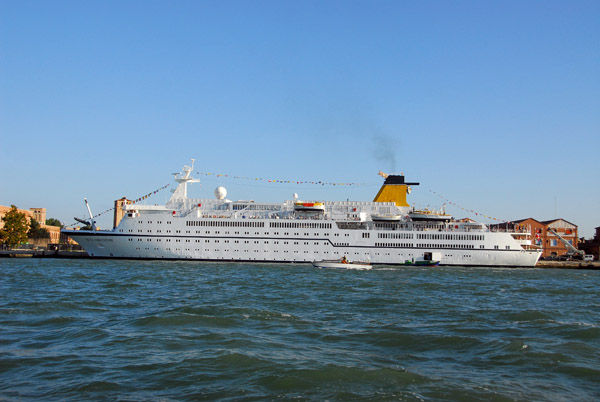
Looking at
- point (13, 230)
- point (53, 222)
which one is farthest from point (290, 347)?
point (53, 222)

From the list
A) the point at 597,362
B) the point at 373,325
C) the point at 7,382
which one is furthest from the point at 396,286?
the point at 7,382

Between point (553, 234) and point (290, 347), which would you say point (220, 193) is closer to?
point (290, 347)

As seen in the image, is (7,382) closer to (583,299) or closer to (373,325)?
(373,325)

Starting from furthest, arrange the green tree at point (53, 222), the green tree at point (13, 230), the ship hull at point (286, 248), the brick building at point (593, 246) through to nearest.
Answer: the green tree at point (53, 222) → the brick building at point (593, 246) → the green tree at point (13, 230) → the ship hull at point (286, 248)

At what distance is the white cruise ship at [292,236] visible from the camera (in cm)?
4369

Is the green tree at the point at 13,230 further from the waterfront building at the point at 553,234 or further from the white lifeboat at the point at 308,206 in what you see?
the waterfront building at the point at 553,234

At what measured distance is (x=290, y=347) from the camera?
10.7m

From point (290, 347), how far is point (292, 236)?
33480mm

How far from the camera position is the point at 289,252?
4381 centimetres

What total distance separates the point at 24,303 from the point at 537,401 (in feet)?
48.1

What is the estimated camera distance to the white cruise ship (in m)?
43.7

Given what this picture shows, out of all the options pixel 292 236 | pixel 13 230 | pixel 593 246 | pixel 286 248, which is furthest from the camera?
pixel 593 246

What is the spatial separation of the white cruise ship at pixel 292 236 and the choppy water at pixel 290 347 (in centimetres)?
2407

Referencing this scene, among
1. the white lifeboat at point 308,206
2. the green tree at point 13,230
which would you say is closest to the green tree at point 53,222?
the green tree at point 13,230
